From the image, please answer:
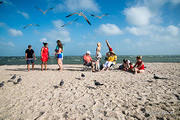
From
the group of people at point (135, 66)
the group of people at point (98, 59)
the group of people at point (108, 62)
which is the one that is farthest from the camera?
the group of people at point (98, 59)

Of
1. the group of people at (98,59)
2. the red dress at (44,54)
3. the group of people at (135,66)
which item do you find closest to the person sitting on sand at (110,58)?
the group of people at (98,59)

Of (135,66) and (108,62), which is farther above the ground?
(108,62)

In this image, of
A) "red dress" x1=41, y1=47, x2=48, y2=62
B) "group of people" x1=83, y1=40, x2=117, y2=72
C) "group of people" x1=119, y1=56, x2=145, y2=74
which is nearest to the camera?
"group of people" x1=119, y1=56, x2=145, y2=74

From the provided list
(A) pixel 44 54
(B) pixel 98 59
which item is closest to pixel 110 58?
(B) pixel 98 59

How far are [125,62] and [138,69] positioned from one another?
1.44 metres

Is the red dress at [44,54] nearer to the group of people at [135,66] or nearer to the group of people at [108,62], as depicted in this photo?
the group of people at [108,62]

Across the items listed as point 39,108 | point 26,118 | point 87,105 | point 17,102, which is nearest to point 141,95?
point 87,105

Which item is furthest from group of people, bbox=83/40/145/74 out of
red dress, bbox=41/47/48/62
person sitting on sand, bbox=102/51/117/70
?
red dress, bbox=41/47/48/62

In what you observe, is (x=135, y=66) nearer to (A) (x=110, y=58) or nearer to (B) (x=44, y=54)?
(A) (x=110, y=58)

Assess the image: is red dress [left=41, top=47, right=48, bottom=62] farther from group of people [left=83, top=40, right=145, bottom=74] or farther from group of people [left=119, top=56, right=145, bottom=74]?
group of people [left=119, top=56, right=145, bottom=74]

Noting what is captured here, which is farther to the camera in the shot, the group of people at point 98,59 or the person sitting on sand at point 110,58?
the person sitting on sand at point 110,58

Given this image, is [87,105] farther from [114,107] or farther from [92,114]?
[114,107]

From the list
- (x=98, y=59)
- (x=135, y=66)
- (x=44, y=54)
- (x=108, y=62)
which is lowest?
(x=135, y=66)

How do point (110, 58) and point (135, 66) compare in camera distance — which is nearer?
point (135, 66)
